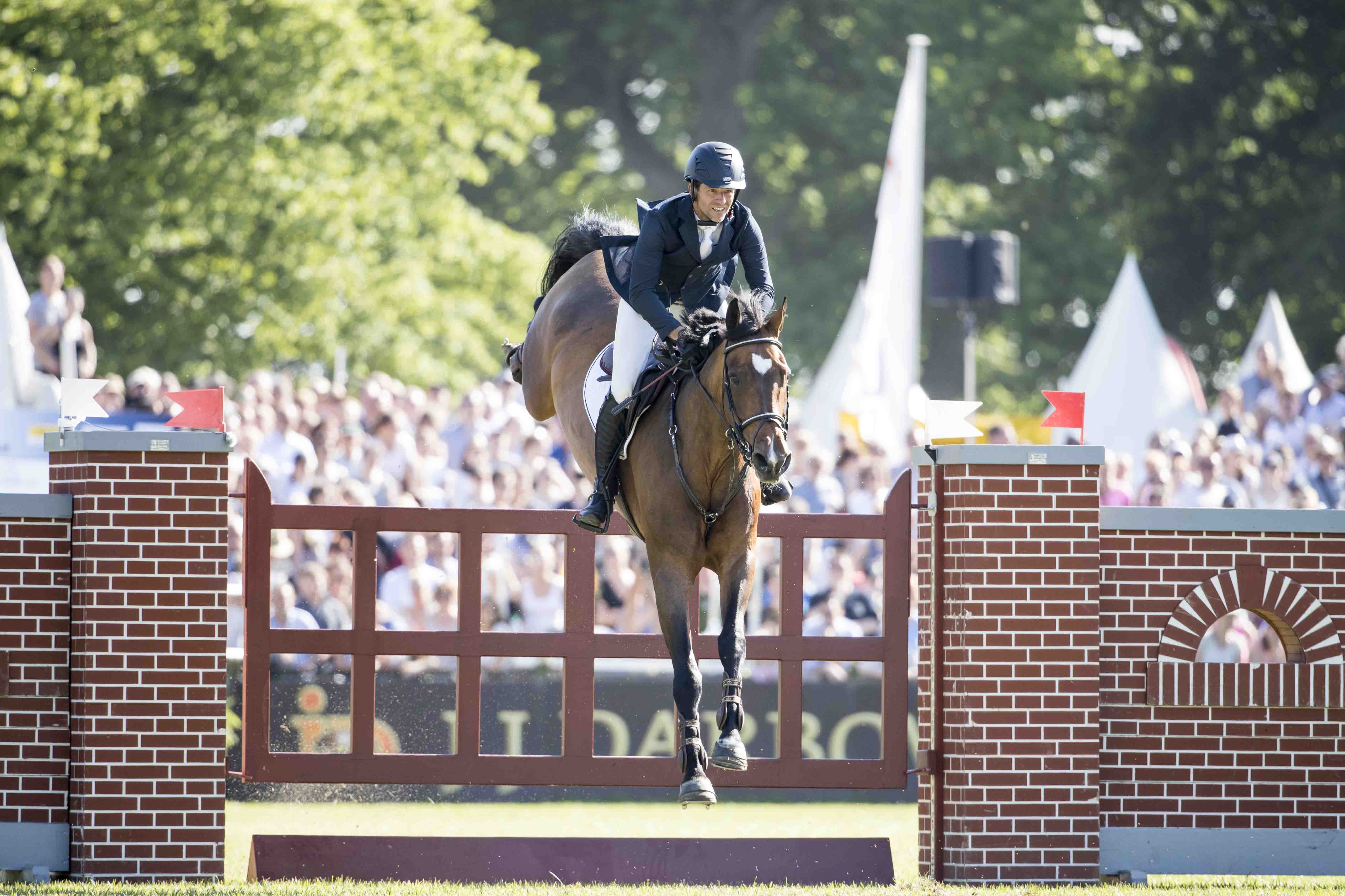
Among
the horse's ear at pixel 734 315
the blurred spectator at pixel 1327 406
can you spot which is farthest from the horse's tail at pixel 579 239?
the blurred spectator at pixel 1327 406

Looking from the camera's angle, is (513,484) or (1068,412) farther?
(513,484)

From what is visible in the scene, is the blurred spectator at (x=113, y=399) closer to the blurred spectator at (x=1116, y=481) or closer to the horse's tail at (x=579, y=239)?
the horse's tail at (x=579, y=239)

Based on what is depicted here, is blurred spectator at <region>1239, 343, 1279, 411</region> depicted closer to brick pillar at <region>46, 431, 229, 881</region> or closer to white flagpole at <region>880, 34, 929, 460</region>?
white flagpole at <region>880, 34, 929, 460</region>

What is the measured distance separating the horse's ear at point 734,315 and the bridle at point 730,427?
0.08m

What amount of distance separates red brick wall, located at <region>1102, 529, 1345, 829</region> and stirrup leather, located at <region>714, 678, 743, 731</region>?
197 cm

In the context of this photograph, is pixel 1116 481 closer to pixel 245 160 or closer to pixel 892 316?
pixel 892 316

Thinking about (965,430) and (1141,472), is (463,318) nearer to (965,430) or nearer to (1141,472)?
(1141,472)

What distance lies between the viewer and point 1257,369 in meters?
16.2

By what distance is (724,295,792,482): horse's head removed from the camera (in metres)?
6.53

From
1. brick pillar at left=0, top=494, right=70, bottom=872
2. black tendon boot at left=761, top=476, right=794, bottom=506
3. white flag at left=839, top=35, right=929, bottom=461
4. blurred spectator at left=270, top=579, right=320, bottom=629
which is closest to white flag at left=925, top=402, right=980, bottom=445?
black tendon boot at left=761, top=476, right=794, bottom=506

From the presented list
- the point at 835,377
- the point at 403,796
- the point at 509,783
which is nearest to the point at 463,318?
the point at 835,377

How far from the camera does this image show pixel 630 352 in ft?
25.4

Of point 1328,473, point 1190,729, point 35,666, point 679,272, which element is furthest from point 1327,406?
point 35,666

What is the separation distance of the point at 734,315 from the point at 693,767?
1828 millimetres
